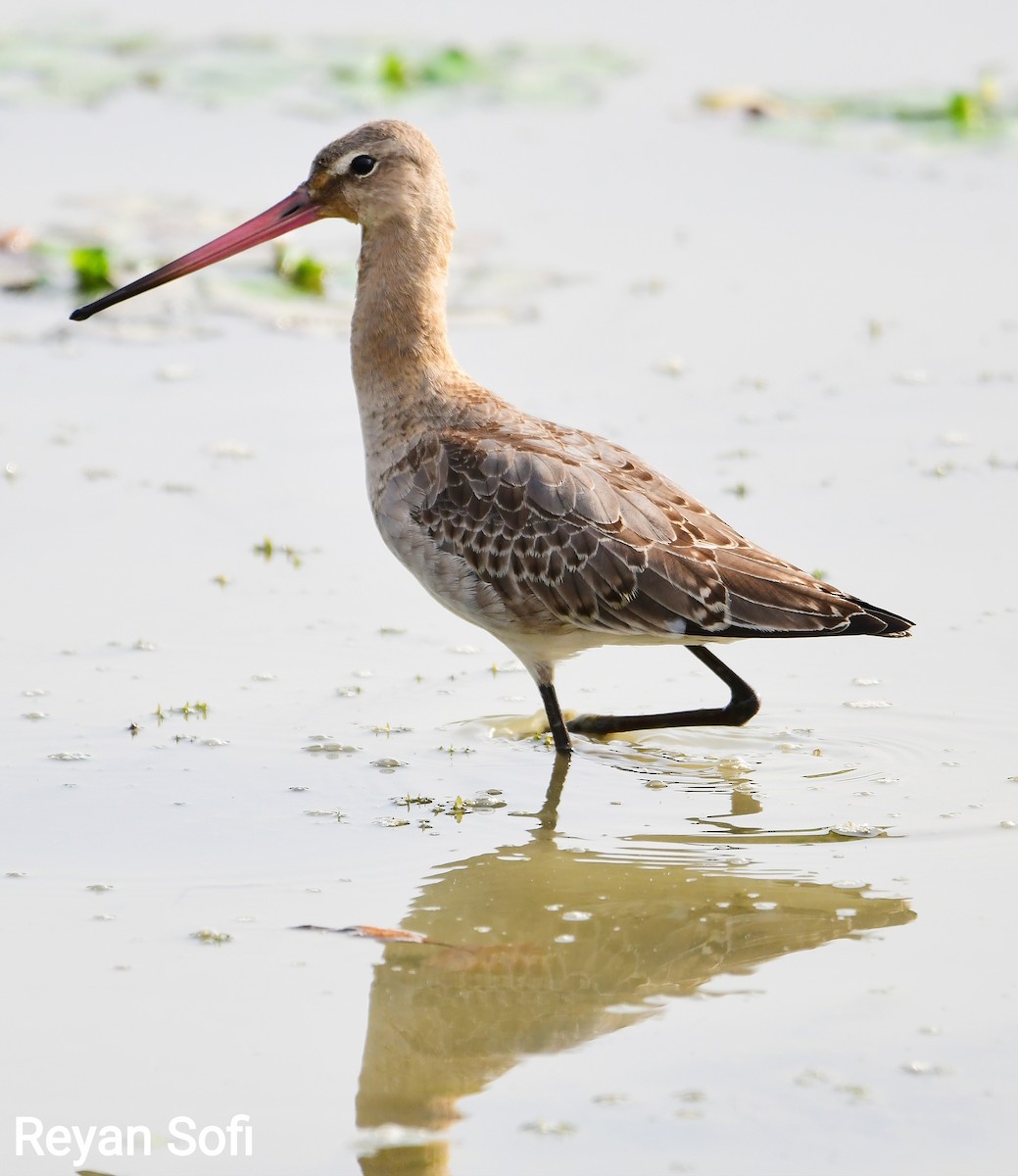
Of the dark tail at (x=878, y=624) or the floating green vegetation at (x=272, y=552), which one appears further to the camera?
the floating green vegetation at (x=272, y=552)

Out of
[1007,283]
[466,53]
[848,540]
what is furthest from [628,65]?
[848,540]

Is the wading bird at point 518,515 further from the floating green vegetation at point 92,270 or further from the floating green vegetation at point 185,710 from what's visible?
the floating green vegetation at point 92,270

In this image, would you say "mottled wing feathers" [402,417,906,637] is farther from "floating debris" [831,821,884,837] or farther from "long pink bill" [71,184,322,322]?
"long pink bill" [71,184,322,322]

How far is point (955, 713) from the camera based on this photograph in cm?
630

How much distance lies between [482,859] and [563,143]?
8681 millimetres

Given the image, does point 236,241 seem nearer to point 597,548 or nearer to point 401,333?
point 401,333

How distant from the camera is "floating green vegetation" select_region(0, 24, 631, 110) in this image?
13.9 metres

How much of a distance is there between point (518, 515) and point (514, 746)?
0.78m

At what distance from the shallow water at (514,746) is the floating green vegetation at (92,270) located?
175 mm

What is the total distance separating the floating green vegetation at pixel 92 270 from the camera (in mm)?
10023

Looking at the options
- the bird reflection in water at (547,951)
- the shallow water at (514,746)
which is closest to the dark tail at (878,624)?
the shallow water at (514,746)

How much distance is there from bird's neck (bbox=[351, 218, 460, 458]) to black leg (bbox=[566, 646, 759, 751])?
39.8 inches

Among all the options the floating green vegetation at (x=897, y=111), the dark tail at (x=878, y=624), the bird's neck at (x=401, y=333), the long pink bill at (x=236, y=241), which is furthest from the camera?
the floating green vegetation at (x=897, y=111)

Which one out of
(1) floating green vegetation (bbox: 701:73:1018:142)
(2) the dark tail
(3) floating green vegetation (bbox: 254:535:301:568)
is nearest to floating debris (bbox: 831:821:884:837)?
(2) the dark tail
